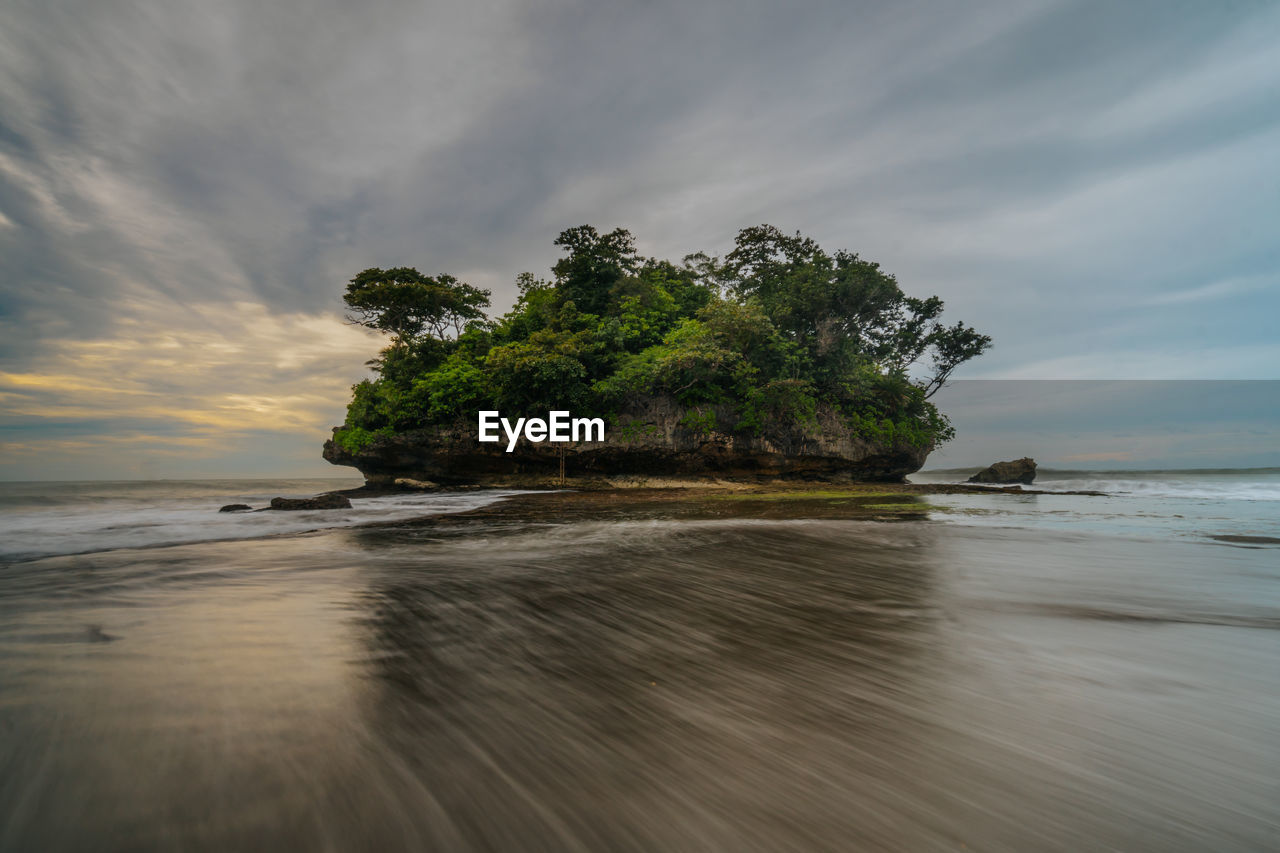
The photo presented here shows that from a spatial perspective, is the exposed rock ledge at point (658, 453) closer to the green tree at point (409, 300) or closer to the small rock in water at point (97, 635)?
the green tree at point (409, 300)

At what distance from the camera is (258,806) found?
981 mm

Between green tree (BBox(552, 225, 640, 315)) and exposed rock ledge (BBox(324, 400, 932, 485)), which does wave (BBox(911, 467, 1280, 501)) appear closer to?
exposed rock ledge (BBox(324, 400, 932, 485))

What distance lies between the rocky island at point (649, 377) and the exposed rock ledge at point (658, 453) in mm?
69

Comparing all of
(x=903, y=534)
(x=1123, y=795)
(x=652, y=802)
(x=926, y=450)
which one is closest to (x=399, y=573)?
(x=652, y=802)

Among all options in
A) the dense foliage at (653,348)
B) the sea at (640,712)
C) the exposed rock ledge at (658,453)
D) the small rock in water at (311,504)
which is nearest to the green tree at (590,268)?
the dense foliage at (653,348)

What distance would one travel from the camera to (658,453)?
804 inches

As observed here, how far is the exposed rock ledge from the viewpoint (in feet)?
66.7

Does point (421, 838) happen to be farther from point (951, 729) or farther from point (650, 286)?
point (650, 286)

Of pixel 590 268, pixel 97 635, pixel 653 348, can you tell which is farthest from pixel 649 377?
pixel 97 635

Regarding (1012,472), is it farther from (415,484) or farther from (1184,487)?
(415,484)

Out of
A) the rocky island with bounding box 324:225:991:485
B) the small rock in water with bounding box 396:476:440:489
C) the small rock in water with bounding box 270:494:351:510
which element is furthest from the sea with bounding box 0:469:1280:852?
the small rock in water with bounding box 396:476:440:489

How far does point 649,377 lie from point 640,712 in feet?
58.8

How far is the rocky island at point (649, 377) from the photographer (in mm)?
19766

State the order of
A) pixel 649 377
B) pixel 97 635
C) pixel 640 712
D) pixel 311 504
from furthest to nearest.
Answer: pixel 649 377 → pixel 311 504 → pixel 97 635 → pixel 640 712
